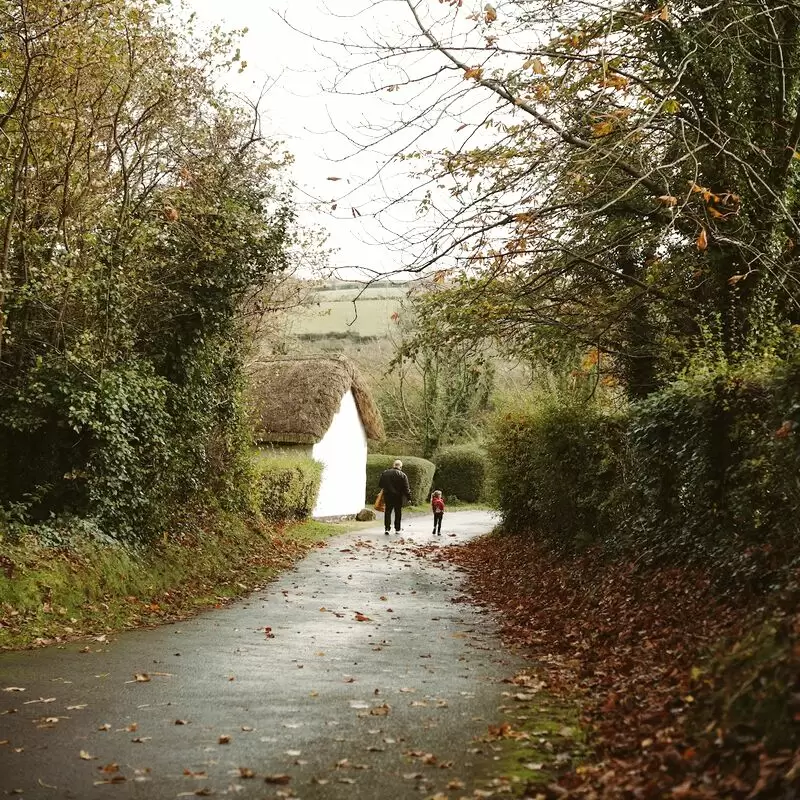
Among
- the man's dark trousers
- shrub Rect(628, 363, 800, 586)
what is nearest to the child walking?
the man's dark trousers

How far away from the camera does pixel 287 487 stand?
84.6 ft

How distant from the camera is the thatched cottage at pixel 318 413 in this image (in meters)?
31.6

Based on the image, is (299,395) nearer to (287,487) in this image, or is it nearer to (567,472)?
(287,487)

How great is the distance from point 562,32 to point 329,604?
829cm

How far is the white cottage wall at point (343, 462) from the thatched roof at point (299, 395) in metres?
0.82

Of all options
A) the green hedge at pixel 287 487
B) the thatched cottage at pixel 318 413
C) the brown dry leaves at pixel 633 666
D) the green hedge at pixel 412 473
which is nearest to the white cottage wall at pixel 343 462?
the thatched cottage at pixel 318 413

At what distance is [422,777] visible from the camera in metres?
5.25

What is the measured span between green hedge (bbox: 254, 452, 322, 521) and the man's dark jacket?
2.66 metres

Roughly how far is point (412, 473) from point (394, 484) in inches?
656

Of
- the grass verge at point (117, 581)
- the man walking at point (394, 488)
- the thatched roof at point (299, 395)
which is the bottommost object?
the grass verge at point (117, 581)

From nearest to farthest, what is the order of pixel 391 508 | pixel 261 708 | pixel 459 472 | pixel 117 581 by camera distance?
1. pixel 261 708
2. pixel 117 581
3. pixel 391 508
4. pixel 459 472

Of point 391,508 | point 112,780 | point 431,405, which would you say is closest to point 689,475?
point 112,780

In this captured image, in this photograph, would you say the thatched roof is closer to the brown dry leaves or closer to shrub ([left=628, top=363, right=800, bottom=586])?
the brown dry leaves

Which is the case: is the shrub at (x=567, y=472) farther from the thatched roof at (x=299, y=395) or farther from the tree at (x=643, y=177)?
the thatched roof at (x=299, y=395)
